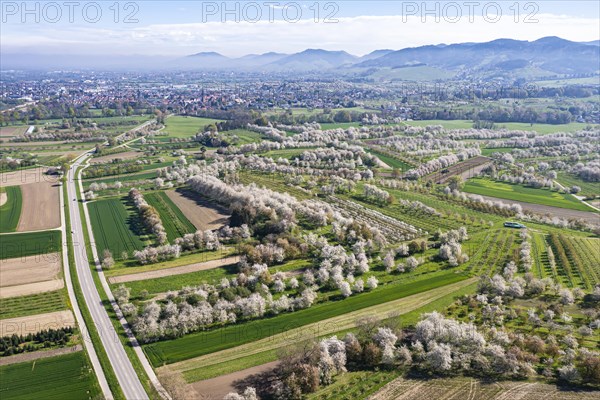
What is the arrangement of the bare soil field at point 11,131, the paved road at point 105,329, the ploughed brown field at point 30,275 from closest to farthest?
1. the paved road at point 105,329
2. the ploughed brown field at point 30,275
3. the bare soil field at point 11,131

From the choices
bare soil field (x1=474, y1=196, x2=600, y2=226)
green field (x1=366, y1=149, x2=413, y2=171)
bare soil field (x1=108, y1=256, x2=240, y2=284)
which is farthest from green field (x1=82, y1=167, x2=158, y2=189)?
bare soil field (x1=474, y1=196, x2=600, y2=226)

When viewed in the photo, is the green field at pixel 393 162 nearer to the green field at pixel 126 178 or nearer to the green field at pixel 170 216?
the green field at pixel 170 216

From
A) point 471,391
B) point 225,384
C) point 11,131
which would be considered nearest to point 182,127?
point 11,131

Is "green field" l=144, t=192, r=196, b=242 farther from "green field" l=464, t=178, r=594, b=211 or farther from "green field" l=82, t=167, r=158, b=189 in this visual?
"green field" l=464, t=178, r=594, b=211

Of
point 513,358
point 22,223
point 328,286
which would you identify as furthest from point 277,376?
point 22,223

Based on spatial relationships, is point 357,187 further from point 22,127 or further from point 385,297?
point 22,127

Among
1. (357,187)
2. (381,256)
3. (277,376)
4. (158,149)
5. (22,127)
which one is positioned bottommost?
(277,376)

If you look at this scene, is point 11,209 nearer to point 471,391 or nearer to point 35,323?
point 35,323

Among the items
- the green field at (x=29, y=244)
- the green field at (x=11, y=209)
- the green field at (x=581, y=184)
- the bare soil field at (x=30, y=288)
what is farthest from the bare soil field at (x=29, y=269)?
the green field at (x=581, y=184)
